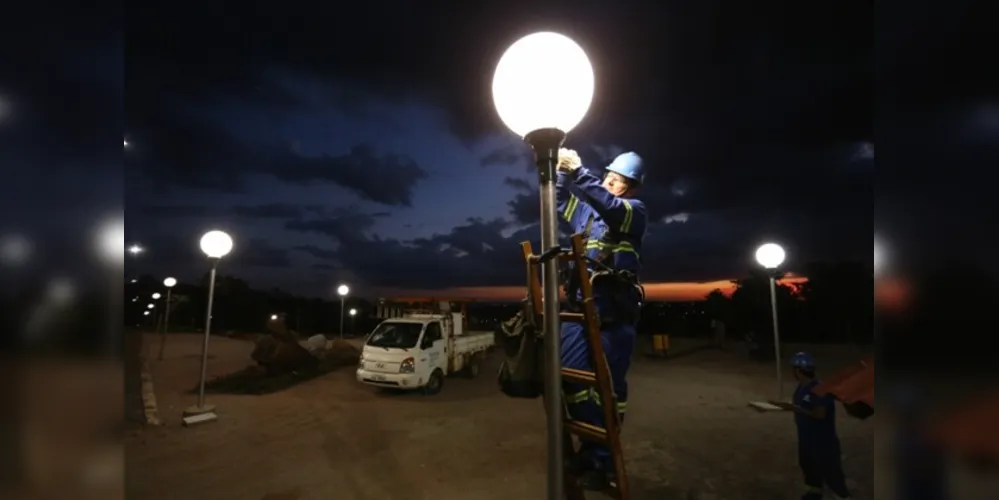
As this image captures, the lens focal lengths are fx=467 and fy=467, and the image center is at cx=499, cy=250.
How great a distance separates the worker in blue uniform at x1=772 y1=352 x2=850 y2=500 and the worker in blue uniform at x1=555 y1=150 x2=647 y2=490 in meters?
2.72

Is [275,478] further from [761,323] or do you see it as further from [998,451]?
[761,323]

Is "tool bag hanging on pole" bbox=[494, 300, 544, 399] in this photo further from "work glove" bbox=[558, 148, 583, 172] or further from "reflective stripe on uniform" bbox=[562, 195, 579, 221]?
"work glove" bbox=[558, 148, 583, 172]

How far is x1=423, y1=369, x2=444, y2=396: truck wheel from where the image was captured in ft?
38.3

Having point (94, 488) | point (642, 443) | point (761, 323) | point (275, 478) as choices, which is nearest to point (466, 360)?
point (642, 443)

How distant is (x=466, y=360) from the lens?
46.8ft

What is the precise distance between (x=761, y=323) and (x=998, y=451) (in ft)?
80.1

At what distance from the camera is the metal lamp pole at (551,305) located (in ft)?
6.17

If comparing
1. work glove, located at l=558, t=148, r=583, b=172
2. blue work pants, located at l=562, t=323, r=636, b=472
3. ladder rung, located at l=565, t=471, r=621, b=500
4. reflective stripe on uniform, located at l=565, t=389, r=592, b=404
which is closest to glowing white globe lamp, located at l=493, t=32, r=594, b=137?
work glove, located at l=558, t=148, r=583, b=172

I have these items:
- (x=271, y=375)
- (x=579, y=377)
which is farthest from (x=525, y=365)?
(x=271, y=375)

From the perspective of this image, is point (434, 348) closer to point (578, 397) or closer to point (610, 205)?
point (578, 397)

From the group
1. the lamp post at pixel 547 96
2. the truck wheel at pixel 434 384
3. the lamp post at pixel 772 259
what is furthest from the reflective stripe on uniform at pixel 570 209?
the truck wheel at pixel 434 384

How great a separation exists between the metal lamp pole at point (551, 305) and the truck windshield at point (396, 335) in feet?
33.0

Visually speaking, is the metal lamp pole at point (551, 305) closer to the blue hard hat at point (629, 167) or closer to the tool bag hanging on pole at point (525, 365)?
the tool bag hanging on pole at point (525, 365)

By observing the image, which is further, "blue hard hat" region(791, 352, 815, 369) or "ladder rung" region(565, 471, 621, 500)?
"blue hard hat" region(791, 352, 815, 369)
